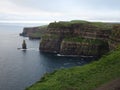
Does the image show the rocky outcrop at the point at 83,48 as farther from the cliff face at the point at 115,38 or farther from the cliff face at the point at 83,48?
the cliff face at the point at 115,38

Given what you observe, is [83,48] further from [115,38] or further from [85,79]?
[85,79]

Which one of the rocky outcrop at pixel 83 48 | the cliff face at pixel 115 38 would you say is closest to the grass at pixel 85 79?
the cliff face at pixel 115 38

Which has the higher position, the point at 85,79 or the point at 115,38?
the point at 85,79

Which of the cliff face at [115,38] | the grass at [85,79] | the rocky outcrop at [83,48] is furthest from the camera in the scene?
the rocky outcrop at [83,48]

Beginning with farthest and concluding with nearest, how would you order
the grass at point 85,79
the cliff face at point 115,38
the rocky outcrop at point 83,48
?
the rocky outcrop at point 83,48, the cliff face at point 115,38, the grass at point 85,79

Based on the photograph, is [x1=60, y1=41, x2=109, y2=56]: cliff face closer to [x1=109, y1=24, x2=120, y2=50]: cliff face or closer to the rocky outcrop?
the rocky outcrop

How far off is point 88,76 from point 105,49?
13213 centimetres

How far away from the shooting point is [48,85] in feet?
177

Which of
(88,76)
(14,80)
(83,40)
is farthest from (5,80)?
(83,40)

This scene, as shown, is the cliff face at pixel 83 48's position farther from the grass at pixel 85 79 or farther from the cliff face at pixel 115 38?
the grass at pixel 85 79

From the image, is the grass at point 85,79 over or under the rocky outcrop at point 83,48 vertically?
over

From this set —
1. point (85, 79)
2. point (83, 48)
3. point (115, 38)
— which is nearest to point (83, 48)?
point (83, 48)

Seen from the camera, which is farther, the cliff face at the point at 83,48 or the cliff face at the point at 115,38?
the cliff face at the point at 83,48

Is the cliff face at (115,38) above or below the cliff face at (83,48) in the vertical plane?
above
